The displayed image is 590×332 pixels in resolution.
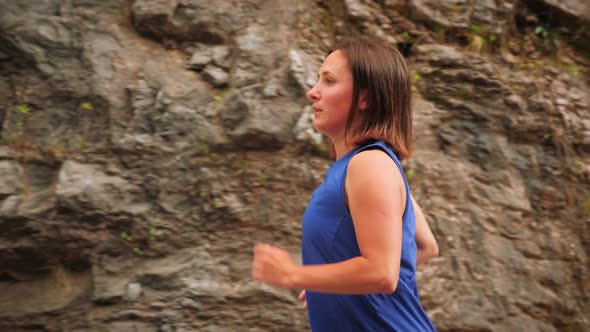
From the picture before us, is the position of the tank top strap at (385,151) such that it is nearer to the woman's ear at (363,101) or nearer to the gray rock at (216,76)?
the woman's ear at (363,101)

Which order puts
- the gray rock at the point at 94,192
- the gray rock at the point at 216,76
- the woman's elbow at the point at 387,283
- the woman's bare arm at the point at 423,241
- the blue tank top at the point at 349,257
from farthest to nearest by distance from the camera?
the gray rock at the point at 216,76 < the gray rock at the point at 94,192 < the woman's bare arm at the point at 423,241 < the blue tank top at the point at 349,257 < the woman's elbow at the point at 387,283

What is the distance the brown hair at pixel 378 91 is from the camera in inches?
58.2

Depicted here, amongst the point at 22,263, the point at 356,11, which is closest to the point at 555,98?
the point at 356,11

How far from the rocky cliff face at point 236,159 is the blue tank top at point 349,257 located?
1592 mm

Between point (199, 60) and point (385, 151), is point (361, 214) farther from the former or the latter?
point (199, 60)

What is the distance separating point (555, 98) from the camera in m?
3.85

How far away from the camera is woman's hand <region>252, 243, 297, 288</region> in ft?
4.29

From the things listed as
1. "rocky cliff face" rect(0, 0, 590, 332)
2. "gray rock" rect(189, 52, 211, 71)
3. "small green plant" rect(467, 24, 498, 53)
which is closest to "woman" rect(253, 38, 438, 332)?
"rocky cliff face" rect(0, 0, 590, 332)

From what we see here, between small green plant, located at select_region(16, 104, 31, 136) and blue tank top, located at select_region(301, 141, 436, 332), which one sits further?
small green plant, located at select_region(16, 104, 31, 136)

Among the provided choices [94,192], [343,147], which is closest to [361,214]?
[343,147]

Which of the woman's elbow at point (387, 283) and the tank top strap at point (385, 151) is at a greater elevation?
the tank top strap at point (385, 151)

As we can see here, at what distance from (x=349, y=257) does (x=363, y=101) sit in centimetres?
51

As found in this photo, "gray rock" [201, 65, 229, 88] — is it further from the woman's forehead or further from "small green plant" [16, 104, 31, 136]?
the woman's forehead

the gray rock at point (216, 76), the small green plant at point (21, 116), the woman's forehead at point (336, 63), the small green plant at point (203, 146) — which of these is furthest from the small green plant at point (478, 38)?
the small green plant at point (21, 116)
